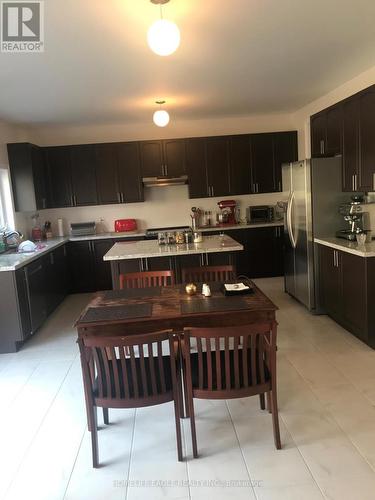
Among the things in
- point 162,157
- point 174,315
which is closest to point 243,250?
point 162,157

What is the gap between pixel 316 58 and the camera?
3.61 metres

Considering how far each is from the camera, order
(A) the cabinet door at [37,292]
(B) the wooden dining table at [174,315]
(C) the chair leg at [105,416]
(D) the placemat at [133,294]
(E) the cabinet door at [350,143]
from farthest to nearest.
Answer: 1. (A) the cabinet door at [37,292]
2. (E) the cabinet door at [350,143]
3. (D) the placemat at [133,294]
4. (C) the chair leg at [105,416]
5. (B) the wooden dining table at [174,315]

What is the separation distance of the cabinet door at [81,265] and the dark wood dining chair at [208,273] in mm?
3017

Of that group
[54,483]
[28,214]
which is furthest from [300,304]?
[28,214]

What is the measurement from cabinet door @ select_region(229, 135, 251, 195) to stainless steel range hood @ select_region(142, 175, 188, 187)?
790mm

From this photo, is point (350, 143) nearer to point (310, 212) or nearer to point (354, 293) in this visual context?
point (310, 212)

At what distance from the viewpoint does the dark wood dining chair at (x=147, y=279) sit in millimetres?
3541

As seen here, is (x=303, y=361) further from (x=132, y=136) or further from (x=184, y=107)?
(x=132, y=136)

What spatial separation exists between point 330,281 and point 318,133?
1.89 meters

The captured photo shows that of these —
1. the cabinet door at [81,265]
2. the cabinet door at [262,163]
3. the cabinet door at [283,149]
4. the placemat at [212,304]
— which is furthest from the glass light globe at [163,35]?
the cabinet door at [283,149]

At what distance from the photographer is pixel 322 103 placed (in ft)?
17.8

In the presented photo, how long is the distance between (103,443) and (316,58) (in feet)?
11.7

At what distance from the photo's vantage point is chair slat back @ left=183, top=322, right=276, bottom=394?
2.09 metres

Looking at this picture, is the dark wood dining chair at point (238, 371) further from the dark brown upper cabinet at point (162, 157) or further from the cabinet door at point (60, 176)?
the cabinet door at point (60, 176)
